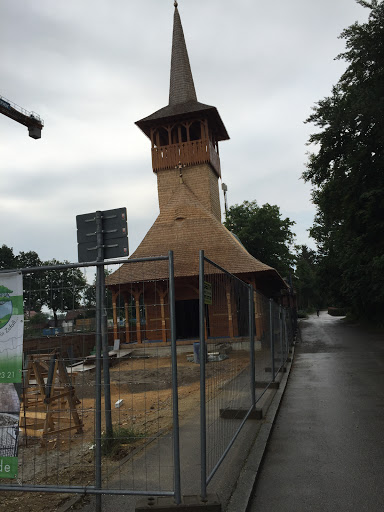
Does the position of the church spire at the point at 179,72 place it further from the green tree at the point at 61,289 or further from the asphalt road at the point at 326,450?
the green tree at the point at 61,289

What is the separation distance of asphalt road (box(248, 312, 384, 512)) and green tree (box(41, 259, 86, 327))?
2.29 meters

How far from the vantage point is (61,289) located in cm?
390

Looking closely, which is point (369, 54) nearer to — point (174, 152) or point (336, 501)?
point (174, 152)

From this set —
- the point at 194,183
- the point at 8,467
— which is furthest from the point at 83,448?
the point at 194,183

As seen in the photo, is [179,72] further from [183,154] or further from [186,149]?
[183,154]

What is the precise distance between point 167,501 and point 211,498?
338 millimetres

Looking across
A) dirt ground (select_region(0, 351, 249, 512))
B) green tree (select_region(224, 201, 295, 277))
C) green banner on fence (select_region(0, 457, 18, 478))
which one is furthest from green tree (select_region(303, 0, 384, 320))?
green tree (select_region(224, 201, 295, 277))

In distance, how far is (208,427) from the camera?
421cm

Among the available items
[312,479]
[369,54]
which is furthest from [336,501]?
[369,54]

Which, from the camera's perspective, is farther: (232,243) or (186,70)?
(186,70)

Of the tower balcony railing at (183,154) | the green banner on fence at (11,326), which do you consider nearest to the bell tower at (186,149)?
the tower balcony railing at (183,154)

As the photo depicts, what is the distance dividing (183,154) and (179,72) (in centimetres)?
729

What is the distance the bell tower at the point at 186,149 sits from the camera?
89.1 ft

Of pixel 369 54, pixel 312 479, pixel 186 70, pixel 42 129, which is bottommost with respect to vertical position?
pixel 312 479
